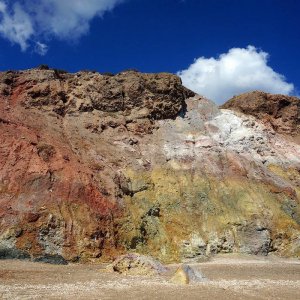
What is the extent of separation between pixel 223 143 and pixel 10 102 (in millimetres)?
23287

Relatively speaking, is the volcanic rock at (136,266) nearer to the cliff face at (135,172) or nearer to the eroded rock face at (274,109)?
the cliff face at (135,172)

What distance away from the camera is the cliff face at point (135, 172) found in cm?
3550

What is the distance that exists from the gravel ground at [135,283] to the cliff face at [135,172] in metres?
4.46

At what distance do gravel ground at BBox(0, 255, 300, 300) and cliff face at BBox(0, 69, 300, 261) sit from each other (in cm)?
446

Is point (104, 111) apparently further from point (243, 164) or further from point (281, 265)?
point (281, 265)

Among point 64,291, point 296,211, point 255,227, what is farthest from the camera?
point 296,211

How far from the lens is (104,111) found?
5097 centimetres

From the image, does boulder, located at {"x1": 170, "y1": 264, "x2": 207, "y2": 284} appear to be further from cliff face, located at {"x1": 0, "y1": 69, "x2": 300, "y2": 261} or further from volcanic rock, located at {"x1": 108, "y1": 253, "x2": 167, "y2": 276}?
cliff face, located at {"x1": 0, "y1": 69, "x2": 300, "y2": 261}

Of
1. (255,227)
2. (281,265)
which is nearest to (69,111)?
(255,227)

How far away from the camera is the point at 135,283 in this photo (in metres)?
23.5

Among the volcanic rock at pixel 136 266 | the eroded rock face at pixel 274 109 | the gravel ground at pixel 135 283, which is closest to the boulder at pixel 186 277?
the gravel ground at pixel 135 283

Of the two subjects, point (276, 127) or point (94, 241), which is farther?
point (276, 127)

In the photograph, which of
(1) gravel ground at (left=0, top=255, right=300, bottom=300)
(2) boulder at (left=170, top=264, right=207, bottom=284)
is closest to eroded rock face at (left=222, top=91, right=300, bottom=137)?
(1) gravel ground at (left=0, top=255, right=300, bottom=300)

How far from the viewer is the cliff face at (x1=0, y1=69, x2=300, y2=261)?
1398 inches
